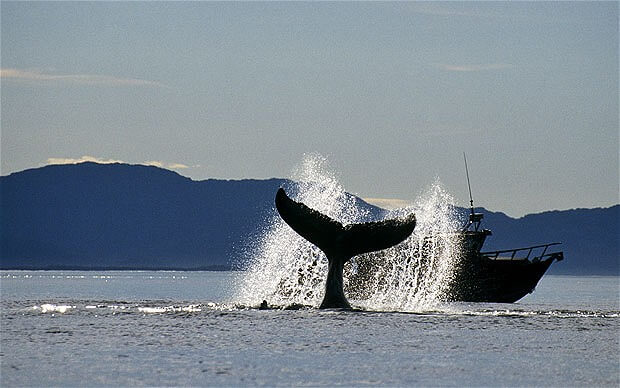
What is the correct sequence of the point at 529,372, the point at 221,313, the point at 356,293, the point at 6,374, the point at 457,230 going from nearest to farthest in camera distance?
the point at 6,374 → the point at 529,372 → the point at 221,313 → the point at 356,293 → the point at 457,230

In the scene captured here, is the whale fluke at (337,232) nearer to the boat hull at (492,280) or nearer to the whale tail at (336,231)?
the whale tail at (336,231)

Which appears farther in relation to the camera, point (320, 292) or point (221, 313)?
point (320, 292)

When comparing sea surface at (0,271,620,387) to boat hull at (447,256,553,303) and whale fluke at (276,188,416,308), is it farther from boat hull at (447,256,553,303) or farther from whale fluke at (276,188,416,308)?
boat hull at (447,256,553,303)

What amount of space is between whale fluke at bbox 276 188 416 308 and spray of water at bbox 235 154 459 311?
17.0ft

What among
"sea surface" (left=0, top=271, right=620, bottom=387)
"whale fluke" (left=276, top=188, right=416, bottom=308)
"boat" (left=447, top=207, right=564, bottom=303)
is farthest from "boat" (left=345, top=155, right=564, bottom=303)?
"whale fluke" (left=276, top=188, right=416, bottom=308)

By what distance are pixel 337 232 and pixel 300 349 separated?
261 inches

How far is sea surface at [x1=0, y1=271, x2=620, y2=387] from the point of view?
26.6 meters

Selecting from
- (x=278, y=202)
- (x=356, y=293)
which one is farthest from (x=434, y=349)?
(x=356, y=293)

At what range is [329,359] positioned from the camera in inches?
1182

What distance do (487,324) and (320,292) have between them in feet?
33.7

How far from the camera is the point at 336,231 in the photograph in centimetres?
3800

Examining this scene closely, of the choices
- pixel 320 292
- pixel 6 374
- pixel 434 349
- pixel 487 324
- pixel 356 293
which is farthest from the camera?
pixel 356 293

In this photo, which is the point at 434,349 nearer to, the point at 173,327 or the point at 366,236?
the point at 366,236

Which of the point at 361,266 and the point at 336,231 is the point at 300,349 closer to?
the point at 336,231
